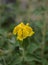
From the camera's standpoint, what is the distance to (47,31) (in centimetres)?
180

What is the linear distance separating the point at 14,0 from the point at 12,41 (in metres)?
2.17

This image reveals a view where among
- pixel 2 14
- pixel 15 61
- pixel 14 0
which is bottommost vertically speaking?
pixel 15 61

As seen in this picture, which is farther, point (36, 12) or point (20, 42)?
point (36, 12)

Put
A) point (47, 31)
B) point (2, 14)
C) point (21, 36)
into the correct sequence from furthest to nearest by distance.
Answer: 1. point (2, 14)
2. point (47, 31)
3. point (21, 36)

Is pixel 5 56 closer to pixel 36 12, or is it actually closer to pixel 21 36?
pixel 21 36

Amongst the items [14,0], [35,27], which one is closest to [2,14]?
[14,0]

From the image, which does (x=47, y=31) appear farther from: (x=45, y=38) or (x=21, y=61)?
(x=21, y=61)

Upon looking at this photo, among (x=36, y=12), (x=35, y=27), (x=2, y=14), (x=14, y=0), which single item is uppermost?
(x=14, y=0)

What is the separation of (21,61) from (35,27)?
27cm

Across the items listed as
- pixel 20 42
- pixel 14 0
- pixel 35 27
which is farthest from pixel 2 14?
pixel 20 42

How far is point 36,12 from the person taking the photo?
1818 millimetres

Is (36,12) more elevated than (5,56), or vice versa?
(36,12)

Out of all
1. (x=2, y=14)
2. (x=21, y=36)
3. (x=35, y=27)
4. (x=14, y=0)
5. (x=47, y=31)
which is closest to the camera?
(x=21, y=36)

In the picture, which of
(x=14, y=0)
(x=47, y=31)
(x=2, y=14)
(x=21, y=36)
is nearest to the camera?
(x=21, y=36)
